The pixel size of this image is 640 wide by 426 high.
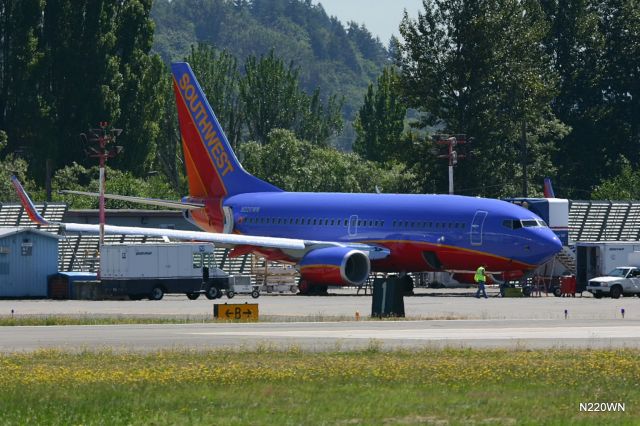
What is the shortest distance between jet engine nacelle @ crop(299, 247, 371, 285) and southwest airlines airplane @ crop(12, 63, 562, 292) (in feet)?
0.16

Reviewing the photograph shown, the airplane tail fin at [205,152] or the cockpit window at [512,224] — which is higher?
the airplane tail fin at [205,152]

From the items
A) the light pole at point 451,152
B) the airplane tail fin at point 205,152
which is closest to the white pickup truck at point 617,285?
the light pole at point 451,152

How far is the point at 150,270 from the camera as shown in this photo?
215 ft

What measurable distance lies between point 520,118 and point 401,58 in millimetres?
10435

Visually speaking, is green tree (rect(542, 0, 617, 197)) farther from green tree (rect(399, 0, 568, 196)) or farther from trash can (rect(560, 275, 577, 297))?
trash can (rect(560, 275, 577, 297))

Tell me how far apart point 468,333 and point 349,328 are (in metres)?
3.93

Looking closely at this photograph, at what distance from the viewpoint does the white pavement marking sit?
1486 inches

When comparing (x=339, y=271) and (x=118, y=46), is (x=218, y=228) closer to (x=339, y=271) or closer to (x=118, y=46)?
(x=339, y=271)

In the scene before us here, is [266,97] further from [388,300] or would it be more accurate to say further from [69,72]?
[388,300]

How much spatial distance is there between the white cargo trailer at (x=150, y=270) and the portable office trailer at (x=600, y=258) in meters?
19.6

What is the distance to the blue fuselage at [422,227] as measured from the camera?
66312 millimetres

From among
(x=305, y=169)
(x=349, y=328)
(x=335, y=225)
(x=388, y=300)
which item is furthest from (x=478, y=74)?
(x=349, y=328)
